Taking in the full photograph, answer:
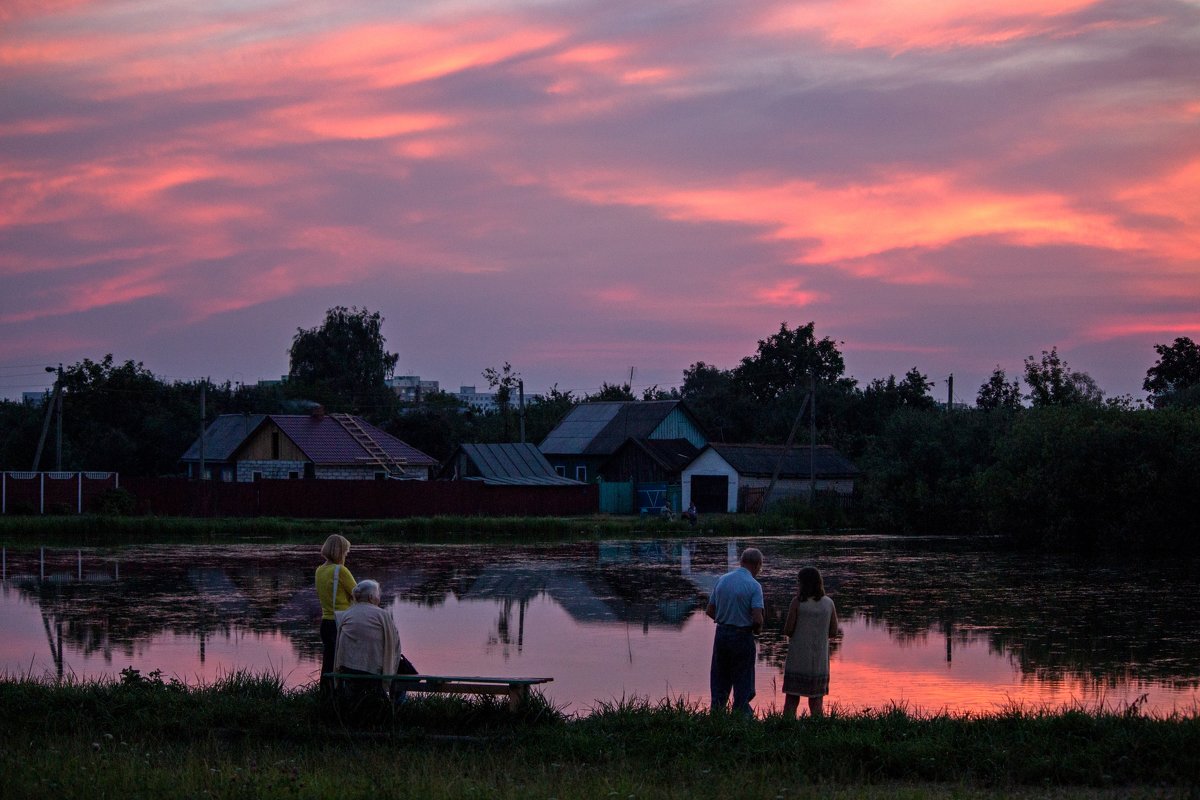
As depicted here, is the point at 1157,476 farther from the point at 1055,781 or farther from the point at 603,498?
the point at 1055,781

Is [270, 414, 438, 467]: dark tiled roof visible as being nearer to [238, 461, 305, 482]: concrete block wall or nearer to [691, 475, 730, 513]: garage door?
[238, 461, 305, 482]: concrete block wall

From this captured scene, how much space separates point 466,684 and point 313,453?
52.5 metres

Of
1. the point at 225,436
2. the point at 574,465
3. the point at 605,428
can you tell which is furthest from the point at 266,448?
the point at 605,428

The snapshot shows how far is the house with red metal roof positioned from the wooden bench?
164ft

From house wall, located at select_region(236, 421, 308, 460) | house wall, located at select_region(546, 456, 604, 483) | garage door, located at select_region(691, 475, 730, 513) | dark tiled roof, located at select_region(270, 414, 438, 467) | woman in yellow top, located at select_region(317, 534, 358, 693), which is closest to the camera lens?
woman in yellow top, located at select_region(317, 534, 358, 693)

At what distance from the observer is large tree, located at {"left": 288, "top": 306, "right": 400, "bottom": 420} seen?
99.6 metres

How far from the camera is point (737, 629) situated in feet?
36.9

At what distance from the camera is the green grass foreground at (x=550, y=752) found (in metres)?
8.03

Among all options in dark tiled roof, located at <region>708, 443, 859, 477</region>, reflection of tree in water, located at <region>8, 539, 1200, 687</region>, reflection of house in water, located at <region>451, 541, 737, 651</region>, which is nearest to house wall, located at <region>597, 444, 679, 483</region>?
dark tiled roof, located at <region>708, 443, 859, 477</region>

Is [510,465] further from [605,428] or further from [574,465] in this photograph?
[605,428]

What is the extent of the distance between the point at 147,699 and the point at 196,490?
41815 millimetres

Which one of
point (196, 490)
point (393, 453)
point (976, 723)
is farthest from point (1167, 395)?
point (976, 723)

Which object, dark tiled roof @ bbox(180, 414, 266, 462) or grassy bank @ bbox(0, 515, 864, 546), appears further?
dark tiled roof @ bbox(180, 414, 266, 462)

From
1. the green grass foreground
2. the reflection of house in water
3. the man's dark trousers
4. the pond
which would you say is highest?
the man's dark trousers
